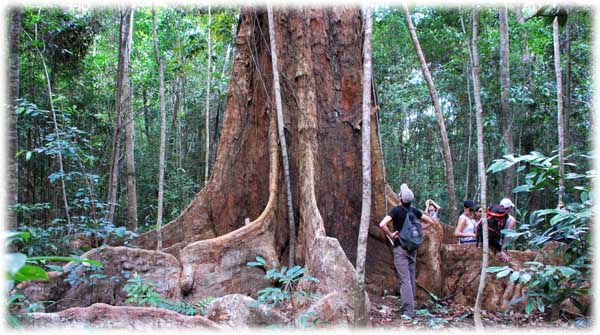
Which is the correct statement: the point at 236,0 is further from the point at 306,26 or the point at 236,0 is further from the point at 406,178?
the point at 406,178

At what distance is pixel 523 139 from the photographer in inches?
465

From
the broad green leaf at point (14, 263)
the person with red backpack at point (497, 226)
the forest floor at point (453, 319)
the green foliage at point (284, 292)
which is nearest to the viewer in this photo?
the broad green leaf at point (14, 263)

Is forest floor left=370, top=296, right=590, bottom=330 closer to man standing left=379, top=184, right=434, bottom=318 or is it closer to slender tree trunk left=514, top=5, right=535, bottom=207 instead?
man standing left=379, top=184, right=434, bottom=318

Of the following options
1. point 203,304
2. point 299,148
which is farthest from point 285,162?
point 203,304

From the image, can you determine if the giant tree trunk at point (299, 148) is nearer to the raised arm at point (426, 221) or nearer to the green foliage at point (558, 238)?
the raised arm at point (426, 221)

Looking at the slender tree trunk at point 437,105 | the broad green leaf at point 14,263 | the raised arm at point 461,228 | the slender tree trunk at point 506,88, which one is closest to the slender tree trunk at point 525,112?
the slender tree trunk at point 506,88

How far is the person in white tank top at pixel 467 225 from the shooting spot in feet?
20.0

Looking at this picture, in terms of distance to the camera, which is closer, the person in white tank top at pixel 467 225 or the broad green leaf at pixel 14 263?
the broad green leaf at pixel 14 263

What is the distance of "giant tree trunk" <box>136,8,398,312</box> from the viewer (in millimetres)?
5906

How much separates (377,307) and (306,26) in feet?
12.2

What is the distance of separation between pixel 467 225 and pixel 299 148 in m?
2.41

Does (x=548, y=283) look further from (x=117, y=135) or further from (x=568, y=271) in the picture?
(x=117, y=135)

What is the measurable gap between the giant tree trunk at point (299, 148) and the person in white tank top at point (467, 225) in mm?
978

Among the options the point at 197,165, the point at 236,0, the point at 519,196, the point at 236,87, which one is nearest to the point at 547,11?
the point at 236,87
